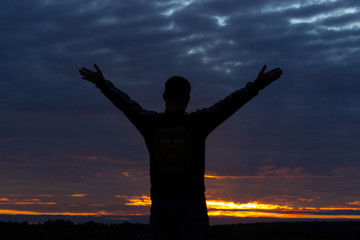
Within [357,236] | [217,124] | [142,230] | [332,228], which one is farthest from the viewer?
[142,230]

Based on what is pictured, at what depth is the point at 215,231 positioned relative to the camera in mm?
21453

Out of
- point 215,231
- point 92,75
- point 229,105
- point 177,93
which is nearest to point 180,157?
point 177,93

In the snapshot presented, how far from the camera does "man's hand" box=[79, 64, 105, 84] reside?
20.8 ft

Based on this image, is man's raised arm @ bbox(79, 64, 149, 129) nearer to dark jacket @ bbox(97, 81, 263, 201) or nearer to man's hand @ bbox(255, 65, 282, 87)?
dark jacket @ bbox(97, 81, 263, 201)

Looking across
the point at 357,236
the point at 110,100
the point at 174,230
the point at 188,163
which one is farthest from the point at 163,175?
the point at 357,236

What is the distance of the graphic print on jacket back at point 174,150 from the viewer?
5262 millimetres

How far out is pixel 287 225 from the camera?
70.1 feet

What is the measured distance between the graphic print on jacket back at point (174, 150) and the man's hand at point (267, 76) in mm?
1146

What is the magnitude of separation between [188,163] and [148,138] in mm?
645

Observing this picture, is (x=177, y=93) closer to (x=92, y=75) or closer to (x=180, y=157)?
(x=180, y=157)

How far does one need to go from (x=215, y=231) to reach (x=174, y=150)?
55.8 ft

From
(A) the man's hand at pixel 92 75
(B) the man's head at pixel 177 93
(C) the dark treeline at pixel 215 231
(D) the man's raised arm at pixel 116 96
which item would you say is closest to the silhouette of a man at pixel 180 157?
(B) the man's head at pixel 177 93

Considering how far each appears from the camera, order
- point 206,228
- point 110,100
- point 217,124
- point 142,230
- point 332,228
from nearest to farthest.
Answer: point 206,228 < point 217,124 < point 110,100 < point 332,228 < point 142,230

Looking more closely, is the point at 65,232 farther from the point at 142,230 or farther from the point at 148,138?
the point at 148,138
